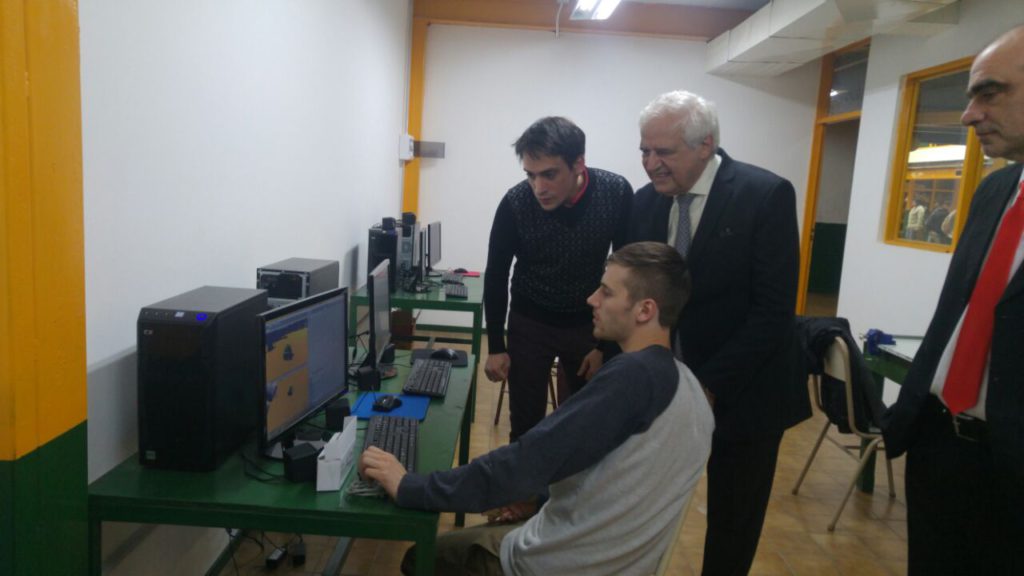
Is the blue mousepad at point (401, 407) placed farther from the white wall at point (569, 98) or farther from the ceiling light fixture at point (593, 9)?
the white wall at point (569, 98)

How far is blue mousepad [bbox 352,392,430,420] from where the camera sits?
1.89 m

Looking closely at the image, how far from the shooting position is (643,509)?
1.25 metres

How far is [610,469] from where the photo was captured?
4.10 ft

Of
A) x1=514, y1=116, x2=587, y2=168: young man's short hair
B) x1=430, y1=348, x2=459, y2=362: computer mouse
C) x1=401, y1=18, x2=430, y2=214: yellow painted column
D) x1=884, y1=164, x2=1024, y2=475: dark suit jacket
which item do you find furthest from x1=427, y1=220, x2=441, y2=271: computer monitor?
x1=884, y1=164, x2=1024, y2=475: dark suit jacket

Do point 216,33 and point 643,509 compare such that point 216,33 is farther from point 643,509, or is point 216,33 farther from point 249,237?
point 643,509

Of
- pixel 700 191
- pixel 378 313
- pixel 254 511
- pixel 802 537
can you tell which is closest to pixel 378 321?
pixel 378 313

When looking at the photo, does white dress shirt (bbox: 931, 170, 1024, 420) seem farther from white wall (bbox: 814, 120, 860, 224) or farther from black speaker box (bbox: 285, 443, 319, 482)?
white wall (bbox: 814, 120, 860, 224)

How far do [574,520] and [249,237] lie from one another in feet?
5.26

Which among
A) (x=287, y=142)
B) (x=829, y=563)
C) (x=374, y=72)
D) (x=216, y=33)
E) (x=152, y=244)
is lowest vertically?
(x=829, y=563)

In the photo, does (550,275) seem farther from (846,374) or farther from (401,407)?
(846,374)

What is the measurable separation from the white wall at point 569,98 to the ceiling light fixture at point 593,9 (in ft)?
2.86

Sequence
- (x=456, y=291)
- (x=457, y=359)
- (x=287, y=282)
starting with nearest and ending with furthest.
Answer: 1. (x=287, y=282)
2. (x=457, y=359)
3. (x=456, y=291)

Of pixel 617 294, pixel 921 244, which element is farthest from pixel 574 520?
pixel 921 244

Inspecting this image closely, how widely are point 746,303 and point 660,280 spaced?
42 centimetres
